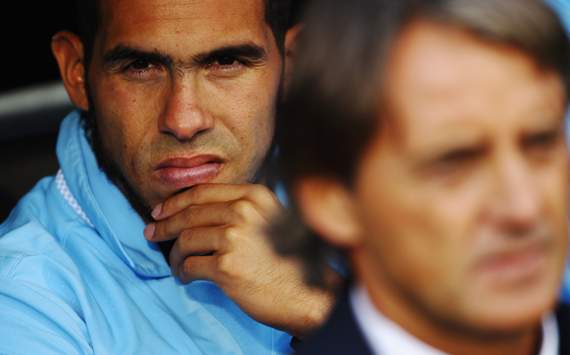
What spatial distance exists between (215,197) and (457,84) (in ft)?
4.35

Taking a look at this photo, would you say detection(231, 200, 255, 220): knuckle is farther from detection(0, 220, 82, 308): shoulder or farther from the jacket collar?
detection(0, 220, 82, 308): shoulder

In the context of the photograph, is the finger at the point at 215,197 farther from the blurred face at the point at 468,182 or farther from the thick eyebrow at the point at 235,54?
the blurred face at the point at 468,182

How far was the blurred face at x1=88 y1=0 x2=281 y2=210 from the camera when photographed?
2324mm

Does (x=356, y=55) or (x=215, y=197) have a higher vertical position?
(x=356, y=55)

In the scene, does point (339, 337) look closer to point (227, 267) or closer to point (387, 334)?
point (387, 334)

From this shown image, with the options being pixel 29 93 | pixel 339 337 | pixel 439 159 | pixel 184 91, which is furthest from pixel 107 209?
pixel 29 93

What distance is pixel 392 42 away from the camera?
1.06m

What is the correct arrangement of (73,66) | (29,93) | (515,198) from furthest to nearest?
(29,93) < (73,66) < (515,198)

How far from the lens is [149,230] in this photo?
2.40 m

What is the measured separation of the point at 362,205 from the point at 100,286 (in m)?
1.35

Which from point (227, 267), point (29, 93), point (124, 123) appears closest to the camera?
point (227, 267)

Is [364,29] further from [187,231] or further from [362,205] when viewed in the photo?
[187,231]

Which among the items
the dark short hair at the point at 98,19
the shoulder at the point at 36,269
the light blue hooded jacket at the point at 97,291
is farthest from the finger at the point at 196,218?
the dark short hair at the point at 98,19

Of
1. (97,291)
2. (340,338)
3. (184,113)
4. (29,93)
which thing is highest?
(340,338)
